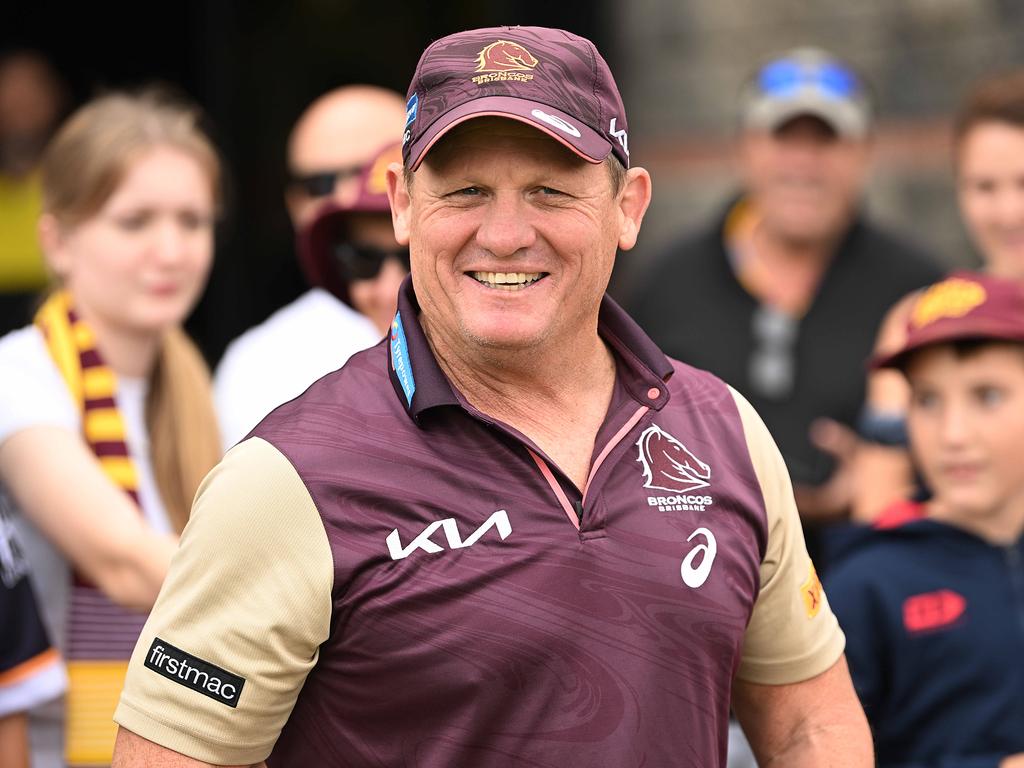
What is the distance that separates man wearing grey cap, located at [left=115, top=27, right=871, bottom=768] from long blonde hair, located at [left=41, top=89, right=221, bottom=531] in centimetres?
128

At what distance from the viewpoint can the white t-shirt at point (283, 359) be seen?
3.62 meters

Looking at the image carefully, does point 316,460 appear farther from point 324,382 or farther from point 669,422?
point 669,422

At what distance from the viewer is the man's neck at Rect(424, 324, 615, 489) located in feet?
7.62

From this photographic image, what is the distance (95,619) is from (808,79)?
111 inches

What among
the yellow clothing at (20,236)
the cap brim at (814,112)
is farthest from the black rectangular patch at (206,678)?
the yellow clothing at (20,236)

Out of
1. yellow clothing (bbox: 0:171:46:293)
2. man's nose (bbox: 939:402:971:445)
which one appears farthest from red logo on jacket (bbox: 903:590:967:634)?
yellow clothing (bbox: 0:171:46:293)

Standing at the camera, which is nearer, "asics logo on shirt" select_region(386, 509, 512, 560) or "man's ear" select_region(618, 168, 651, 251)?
"asics logo on shirt" select_region(386, 509, 512, 560)

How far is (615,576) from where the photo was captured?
221 centimetres

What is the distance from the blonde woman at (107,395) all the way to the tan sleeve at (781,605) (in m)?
1.24

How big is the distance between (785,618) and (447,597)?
1.92ft

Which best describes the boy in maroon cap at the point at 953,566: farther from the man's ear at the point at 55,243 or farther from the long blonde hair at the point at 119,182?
the man's ear at the point at 55,243

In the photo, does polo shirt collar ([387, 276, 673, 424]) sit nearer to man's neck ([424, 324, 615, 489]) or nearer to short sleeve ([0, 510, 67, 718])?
man's neck ([424, 324, 615, 489])

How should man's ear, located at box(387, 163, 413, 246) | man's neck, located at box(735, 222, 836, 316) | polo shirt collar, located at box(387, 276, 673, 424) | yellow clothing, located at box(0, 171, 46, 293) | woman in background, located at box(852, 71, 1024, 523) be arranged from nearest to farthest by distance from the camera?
1. polo shirt collar, located at box(387, 276, 673, 424)
2. man's ear, located at box(387, 163, 413, 246)
3. woman in background, located at box(852, 71, 1024, 523)
4. man's neck, located at box(735, 222, 836, 316)
5. yellow clothing, located at box(0, 171, 46, 293)

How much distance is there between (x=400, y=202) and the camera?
2.39 m
